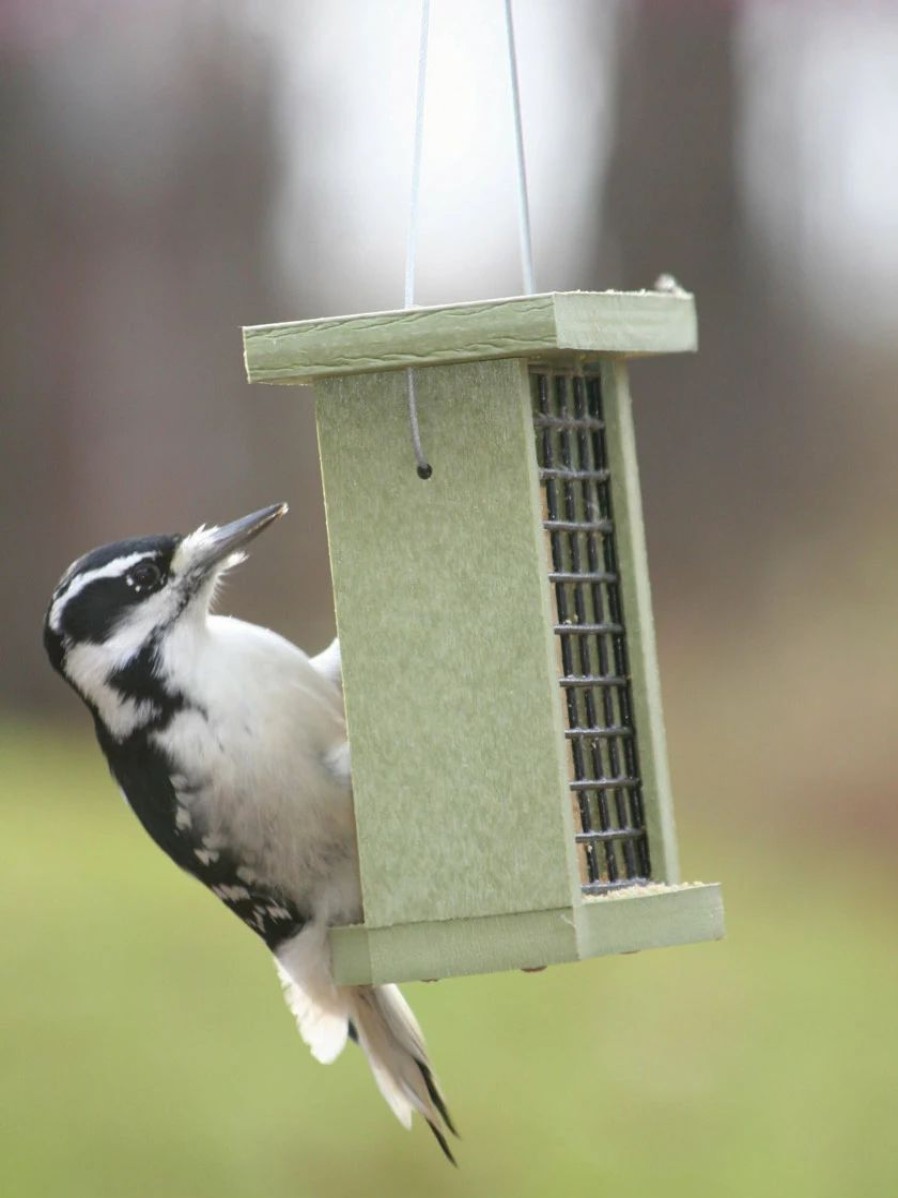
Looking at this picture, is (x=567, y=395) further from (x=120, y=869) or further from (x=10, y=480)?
(x=10, y=480)

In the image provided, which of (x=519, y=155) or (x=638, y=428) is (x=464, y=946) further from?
(x=638, y=428)

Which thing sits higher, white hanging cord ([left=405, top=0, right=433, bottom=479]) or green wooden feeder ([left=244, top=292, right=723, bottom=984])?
white hanging cord ([left=405, top=0, right=433, bottom=479])

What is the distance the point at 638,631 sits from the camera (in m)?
3.13

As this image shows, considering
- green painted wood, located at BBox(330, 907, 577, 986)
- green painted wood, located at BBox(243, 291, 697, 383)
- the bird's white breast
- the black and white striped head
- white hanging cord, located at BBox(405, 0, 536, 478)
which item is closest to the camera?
white hanging cord, located at BBox(405, 0, 536, 478)

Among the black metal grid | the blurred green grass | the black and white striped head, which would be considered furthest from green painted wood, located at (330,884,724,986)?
the blurred green grass

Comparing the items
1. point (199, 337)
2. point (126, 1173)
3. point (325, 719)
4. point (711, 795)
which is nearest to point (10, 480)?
point (199, 337)

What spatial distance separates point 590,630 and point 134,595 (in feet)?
2.46

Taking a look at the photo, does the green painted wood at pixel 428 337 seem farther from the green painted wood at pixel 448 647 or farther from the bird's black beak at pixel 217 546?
the bird's black beak at pixel 217 546

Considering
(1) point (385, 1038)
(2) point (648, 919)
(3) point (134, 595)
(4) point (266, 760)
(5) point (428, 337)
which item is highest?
(5) point (428, 337)

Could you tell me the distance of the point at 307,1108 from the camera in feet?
20.7

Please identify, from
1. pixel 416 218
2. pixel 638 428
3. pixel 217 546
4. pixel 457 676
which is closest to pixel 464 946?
pixel 457 676

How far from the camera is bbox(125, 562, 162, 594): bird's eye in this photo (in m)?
3.32

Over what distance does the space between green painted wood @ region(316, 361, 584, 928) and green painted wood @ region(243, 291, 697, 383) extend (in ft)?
0.39

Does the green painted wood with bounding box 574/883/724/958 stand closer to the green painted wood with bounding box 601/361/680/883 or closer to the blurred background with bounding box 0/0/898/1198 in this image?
the green painted wood with bounding box 601/361/680/883
